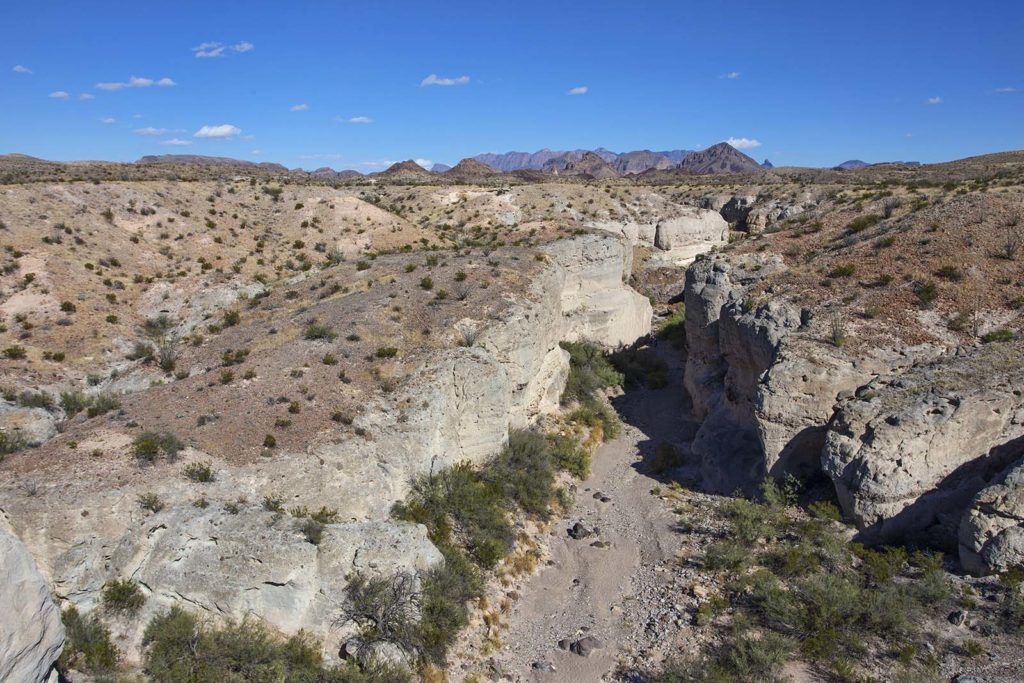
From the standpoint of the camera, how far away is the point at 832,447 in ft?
55.3

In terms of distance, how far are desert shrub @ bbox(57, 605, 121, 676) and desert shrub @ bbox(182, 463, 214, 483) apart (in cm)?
311

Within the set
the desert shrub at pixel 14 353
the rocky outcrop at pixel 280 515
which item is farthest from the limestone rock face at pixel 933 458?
the desert shrub at pixel 14 353

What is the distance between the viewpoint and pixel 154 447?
1380 centimetres

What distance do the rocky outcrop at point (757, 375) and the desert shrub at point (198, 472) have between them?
14554mm

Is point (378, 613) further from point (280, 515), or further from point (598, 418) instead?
point (598, 418)

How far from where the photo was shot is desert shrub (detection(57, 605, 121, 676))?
33.7 ft

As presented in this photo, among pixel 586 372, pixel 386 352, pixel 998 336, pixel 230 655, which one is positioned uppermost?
pixel 998 336

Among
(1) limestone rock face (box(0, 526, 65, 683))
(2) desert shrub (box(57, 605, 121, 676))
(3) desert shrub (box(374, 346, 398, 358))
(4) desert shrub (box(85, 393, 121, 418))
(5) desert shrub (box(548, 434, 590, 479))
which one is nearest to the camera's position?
(1) limestone rock face (box(0, 526, 65, 683))

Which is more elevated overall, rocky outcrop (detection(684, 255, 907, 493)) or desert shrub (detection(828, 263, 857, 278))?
desert shrub (detection(828, 263, 857, 278))

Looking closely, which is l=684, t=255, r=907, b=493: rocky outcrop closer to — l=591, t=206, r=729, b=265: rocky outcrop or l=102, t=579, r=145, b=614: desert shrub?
l=102, t=579, r=145, b=614: desert shrub

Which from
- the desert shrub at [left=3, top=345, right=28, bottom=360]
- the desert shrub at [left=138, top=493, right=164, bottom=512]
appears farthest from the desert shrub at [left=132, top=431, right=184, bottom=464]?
the desert shrub at [left=3, top=345, right=28, bottom=360]

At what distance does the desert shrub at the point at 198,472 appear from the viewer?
13.3 m

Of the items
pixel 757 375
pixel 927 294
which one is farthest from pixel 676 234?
pixel 757 375

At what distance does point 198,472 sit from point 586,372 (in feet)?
→ 54.5
